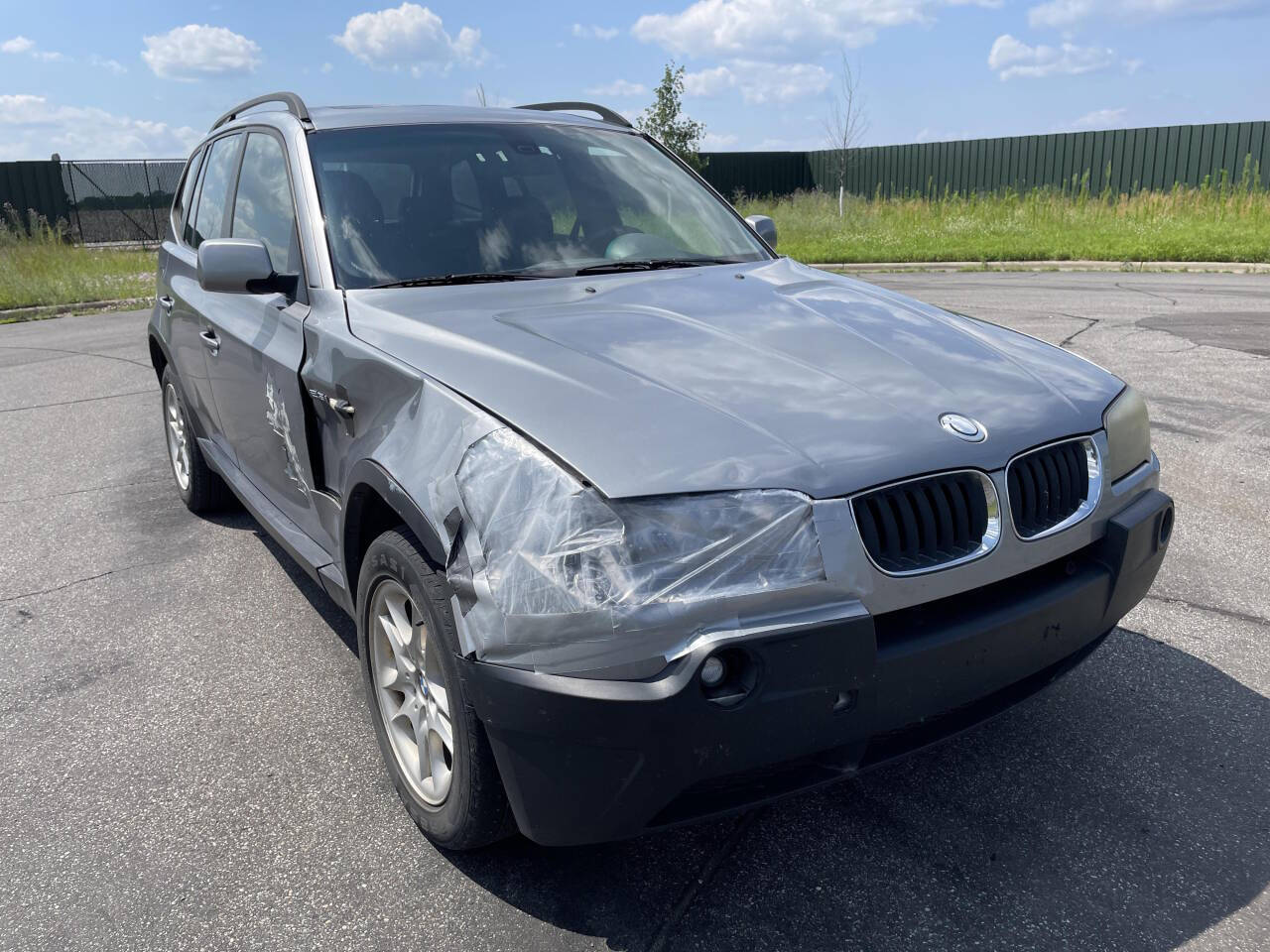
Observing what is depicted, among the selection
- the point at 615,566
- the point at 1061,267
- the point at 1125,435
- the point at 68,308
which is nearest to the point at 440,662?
the point at 615,566

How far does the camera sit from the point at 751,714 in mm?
1938

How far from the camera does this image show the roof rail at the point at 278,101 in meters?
3.81

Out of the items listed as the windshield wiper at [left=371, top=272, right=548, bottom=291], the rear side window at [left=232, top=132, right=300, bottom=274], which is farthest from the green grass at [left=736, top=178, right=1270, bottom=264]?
the windshield wiper at [left=371, top=272, right=548, bottom=291]

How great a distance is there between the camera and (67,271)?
58.6 feet

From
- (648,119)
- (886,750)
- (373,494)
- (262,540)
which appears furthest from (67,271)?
(886,750)

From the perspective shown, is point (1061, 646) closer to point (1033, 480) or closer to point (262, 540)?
point (1033, 480)

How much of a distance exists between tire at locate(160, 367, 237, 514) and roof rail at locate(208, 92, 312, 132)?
128 cm

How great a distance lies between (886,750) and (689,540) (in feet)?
2.26

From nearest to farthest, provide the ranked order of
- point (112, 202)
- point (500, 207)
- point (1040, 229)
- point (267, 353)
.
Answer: point (267, 353)
point (500, 207)
point (1040, 229)
point (112, 202)

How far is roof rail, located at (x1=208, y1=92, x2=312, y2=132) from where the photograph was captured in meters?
3.81

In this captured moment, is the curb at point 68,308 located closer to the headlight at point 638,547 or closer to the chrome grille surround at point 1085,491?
the headlight at point 638,547

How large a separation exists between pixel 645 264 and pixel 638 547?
1.87 metres

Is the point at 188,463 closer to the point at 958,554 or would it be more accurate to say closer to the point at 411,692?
the point at 411,692

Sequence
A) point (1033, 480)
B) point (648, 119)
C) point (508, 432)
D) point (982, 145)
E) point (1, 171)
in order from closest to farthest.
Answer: point (508, 432) < point (1033, 480) < point (648, 119) < point (1, 171) < point (982, 145)
